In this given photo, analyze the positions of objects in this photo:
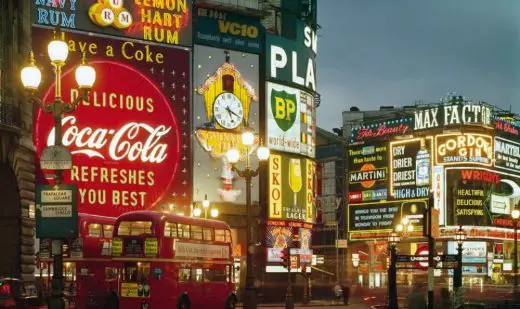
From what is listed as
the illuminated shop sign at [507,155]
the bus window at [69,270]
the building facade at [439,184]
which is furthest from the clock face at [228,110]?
the illuminated shop sign at [507,155]

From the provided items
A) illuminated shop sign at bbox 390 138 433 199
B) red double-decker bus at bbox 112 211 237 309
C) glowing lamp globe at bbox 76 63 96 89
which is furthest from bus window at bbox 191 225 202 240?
illuminated shop sign at bbox 390 138 433 199

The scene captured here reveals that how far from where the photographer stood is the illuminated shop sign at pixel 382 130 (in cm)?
11238

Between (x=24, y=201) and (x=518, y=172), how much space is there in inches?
3499

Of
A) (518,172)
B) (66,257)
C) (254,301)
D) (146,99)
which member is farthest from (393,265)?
(518,172)

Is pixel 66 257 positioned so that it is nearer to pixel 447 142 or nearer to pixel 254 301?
pixel 254 301

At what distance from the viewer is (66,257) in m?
41.8

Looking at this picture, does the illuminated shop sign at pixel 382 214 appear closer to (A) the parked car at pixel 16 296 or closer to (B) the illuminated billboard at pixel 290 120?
(B) the illuminated billboard at pixel 290 120

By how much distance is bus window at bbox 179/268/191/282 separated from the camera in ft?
127

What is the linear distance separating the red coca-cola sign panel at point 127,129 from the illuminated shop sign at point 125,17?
84 centimetres

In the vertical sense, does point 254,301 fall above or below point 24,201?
below

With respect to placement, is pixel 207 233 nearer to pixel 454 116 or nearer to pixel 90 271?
pixel 90 271

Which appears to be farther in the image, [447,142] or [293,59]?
[447,142]

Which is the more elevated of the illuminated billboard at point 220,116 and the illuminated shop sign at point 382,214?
the illuminated billboard at point 220,116

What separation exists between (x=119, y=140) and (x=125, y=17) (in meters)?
9.21
